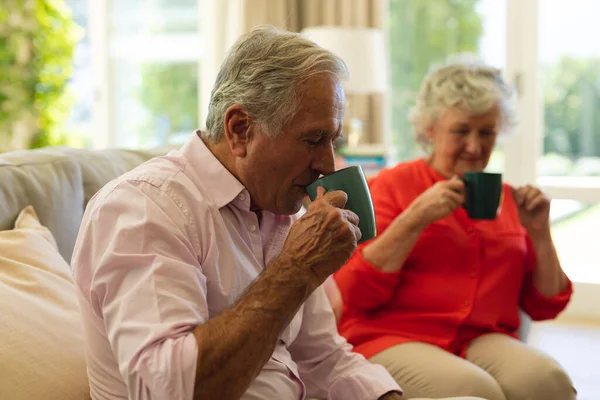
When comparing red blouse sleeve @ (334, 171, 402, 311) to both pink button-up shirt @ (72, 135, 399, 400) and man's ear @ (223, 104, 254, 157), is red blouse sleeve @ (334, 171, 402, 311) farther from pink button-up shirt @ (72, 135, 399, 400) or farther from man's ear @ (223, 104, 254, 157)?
man's ear @ (223, 104, 254, 157)

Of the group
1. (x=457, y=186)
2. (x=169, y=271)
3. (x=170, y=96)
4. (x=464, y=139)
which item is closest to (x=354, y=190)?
(x=169, y=271)

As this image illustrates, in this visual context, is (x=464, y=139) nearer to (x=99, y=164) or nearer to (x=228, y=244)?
(x=99, y=164)

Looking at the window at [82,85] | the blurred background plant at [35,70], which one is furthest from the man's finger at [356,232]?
the window at [82,85]

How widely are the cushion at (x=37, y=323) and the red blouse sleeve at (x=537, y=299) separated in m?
1.19

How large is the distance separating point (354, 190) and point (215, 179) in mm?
219

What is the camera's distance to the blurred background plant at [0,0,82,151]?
16.5ft

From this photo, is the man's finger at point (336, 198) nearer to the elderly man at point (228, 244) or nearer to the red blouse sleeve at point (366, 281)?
the elderly man at point (228, 244)

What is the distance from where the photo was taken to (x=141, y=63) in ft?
17.0

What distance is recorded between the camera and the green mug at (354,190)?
3.87 feet

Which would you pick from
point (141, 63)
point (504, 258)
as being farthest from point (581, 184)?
point (141, 63)

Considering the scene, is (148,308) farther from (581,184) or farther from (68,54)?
(68,54)

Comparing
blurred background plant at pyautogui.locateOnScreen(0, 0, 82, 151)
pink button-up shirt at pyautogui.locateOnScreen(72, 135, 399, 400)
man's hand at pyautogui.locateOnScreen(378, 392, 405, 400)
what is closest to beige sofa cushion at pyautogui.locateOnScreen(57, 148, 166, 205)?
pink button-up shirt at pyautogui.locateOnScreen(72, 135, 399, 400)

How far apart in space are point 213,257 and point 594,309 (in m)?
3.51

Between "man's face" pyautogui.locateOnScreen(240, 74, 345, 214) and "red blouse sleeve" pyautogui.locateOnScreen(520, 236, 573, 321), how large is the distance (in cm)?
98
